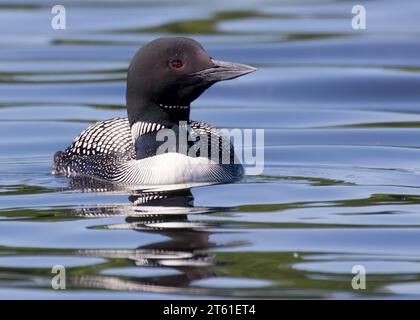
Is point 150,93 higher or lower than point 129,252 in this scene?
higher

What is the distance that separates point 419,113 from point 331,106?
0.89 meters

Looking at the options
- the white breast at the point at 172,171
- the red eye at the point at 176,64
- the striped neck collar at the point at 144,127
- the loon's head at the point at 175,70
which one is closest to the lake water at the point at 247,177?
the white breast at the point at 172,171

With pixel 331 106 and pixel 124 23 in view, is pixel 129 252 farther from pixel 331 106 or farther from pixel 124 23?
pixel 124 23

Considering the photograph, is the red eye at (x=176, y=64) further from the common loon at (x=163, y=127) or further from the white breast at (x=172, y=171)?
the white breast at (x=172, y=171)

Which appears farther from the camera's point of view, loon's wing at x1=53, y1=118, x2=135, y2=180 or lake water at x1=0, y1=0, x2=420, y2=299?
loon's wing at x1=53, y1=118, x2=135, y2=180

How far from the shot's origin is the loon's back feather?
9.52 meters

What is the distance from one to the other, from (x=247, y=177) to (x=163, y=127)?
2.32ft

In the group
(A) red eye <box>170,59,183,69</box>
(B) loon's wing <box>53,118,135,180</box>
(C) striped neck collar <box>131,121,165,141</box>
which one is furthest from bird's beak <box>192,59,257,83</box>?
(B) loon's wing <box>53,118,135,180</box>

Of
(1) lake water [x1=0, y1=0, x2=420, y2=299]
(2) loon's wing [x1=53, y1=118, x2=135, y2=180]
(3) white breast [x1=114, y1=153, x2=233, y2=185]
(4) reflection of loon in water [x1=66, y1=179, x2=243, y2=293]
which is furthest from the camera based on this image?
(2) loon's wing [x1=53, y1=118, x2=135, y2=180]

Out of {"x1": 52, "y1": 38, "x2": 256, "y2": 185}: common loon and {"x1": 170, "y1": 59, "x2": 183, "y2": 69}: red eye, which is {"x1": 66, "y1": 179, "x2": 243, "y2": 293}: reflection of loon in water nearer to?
{"x1": 52, "y1": 38, "x2": 256, "y2": 185}: common loon

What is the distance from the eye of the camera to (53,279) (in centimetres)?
717

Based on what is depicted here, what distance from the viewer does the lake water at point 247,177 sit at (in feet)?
23.9

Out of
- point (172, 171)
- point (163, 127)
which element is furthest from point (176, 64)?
point (172, 171)

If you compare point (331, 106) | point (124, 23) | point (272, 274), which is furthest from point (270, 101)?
point (272, 274)
